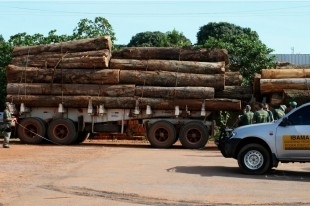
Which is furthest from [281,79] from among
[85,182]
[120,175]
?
[85,182]

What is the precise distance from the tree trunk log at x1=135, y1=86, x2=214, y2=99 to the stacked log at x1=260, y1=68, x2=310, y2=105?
2242mm

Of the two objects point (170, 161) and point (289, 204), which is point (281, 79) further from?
point (289, 204)

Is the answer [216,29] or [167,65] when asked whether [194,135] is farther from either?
[216,29]

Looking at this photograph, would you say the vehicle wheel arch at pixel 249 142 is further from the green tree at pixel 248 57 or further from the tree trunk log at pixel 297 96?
the green tree at pixel 248 57

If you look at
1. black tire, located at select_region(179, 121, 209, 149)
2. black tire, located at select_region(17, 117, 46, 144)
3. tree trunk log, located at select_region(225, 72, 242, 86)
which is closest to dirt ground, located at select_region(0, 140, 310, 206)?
black tire, located at select_region(179, 121, 209, 149)

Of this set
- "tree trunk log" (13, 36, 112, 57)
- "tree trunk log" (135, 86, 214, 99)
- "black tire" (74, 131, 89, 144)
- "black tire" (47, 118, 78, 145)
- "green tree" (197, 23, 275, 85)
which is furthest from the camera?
"green tree" (197, 23, 275, 85)

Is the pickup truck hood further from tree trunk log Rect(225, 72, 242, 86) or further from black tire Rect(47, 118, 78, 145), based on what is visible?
black tire Rect(47, 118, 78, 145)

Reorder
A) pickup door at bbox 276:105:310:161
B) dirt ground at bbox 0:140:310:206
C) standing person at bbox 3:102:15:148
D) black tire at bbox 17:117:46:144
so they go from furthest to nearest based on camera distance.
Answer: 1. black tire at bbox 17:117:46:144
2. standing person at bbox 3:102:15:148
3. pickup door at bbox 276:105:310:161
4. dirt ground at bbox 0:140:310:206

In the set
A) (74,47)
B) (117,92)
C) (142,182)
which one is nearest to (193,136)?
(117,92)

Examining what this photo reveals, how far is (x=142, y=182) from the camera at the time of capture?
12109 millimetres

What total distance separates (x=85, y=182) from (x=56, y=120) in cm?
1305

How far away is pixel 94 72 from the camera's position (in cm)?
2448

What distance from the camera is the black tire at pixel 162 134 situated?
23953 millimetres

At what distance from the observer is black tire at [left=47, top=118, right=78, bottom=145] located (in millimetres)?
24453
